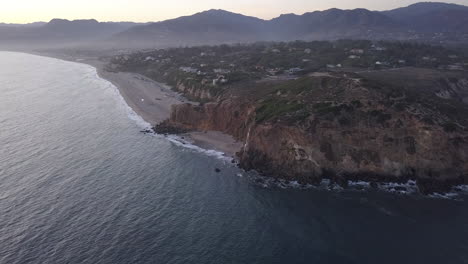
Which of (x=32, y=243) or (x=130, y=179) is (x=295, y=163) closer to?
(x=130, y=179)

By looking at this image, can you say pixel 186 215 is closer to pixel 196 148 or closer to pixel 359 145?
pixel 196 148

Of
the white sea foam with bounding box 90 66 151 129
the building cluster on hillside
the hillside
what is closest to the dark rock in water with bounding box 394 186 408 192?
the hillside

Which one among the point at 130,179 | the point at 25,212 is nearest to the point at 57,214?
the point at 25,212

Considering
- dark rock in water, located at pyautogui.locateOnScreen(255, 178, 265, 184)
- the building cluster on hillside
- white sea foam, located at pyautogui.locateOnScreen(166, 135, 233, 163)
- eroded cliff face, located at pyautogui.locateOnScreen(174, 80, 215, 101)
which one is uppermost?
the building cluster on hillside

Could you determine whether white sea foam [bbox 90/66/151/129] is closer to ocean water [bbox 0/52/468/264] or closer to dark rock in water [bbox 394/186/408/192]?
ocean water [bbox 0/52/468/264]

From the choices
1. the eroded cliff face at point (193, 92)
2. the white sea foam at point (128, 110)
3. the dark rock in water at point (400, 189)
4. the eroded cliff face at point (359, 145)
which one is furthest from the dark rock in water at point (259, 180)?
the eroded cliff face at point (193, 92)

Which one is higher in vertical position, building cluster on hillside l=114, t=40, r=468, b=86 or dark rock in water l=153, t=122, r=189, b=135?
building cluster on hillside l=114, t=40, r=468, b=86

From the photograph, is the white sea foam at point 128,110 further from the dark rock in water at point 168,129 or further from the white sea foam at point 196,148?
the white sea foam at point 196,148
